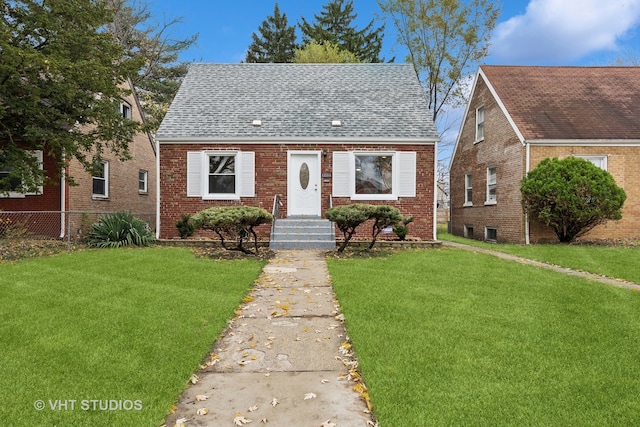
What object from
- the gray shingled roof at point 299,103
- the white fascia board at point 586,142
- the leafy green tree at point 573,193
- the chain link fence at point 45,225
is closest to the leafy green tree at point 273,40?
the gray shingled roof at point 299,103

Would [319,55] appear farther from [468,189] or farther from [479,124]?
[468,189]

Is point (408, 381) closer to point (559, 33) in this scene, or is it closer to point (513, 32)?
point (559, 33)

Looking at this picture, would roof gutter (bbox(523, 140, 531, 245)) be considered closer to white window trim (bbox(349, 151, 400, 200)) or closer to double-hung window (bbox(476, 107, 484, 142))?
double-hung window (bbox(476, 107, 484, 142))

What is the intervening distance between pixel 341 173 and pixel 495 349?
10.1 m

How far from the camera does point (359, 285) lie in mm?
6633

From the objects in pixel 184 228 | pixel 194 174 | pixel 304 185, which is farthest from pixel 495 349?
pixel 194 174

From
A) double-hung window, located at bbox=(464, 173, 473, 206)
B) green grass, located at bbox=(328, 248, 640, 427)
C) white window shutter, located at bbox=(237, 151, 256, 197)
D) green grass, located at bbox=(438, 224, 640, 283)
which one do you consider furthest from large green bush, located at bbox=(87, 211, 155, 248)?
double-hung window, located at bbox=(464, 173, 473, 206)

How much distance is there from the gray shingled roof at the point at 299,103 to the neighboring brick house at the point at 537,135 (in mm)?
3475

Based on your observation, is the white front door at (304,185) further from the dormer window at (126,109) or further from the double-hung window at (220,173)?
the dormer window at (126,109)

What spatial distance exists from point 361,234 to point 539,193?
18.9 ft

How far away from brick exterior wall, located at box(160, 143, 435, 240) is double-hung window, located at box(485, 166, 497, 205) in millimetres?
4570

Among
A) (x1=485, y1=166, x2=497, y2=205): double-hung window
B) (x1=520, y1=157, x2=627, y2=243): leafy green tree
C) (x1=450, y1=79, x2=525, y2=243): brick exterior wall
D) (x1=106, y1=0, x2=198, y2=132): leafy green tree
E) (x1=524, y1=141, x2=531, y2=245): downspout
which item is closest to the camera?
(x1=520, y1=157, x2=627, y2=243): leafy green tree

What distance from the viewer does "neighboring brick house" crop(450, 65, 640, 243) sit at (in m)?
14.2

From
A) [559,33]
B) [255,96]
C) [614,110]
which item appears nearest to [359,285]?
[255,96]
